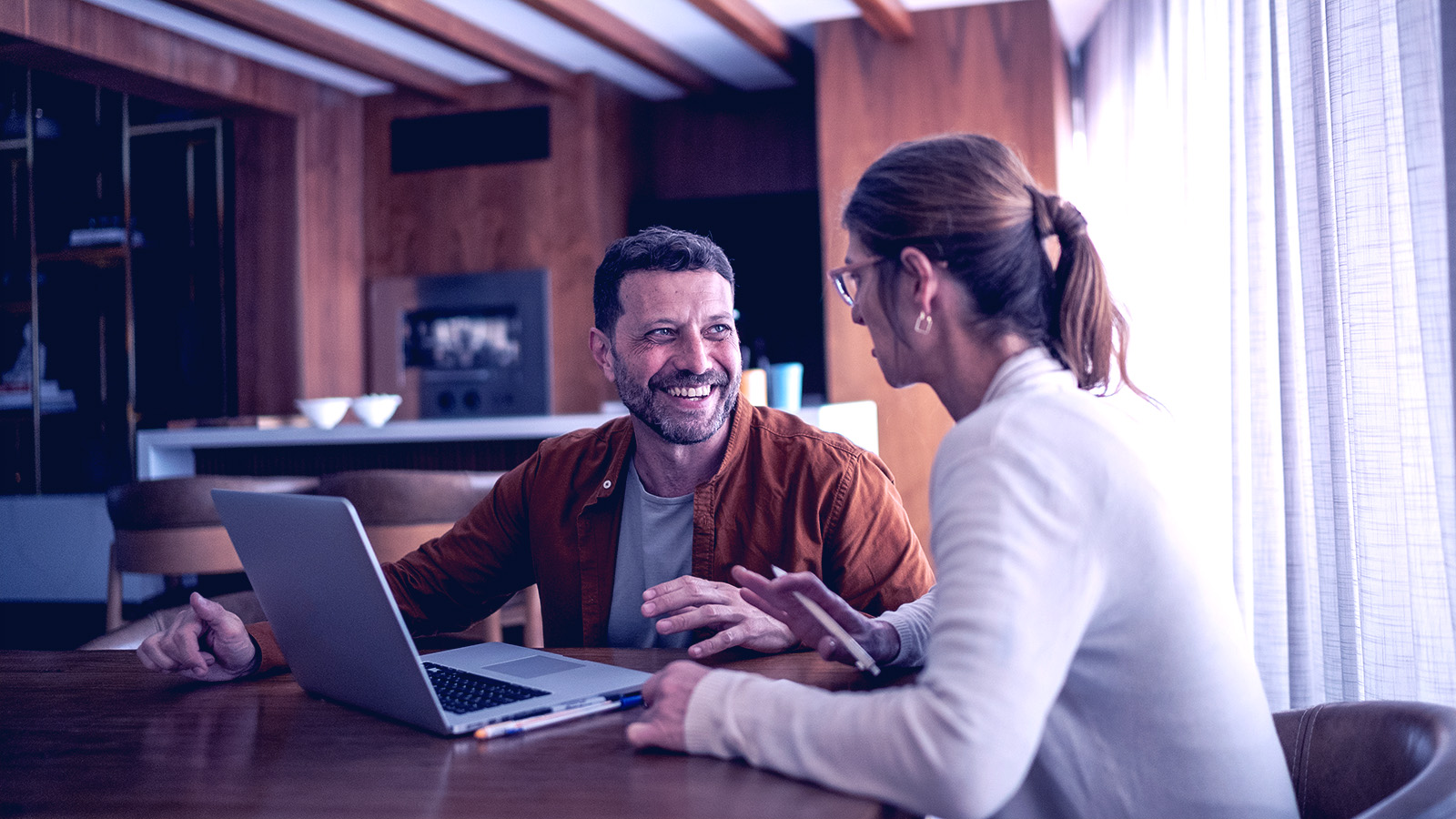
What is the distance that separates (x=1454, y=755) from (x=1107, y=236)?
12.4ft

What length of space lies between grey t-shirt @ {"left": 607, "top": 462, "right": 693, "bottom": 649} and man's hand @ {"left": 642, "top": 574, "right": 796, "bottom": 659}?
364mm

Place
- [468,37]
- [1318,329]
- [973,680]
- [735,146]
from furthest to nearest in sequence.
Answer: [735,146]
[468,37]
[1318,329]
[973,680]

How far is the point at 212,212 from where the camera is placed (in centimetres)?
550

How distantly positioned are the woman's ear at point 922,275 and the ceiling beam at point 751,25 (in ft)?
10.6

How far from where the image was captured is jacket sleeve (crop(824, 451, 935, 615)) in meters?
1.56

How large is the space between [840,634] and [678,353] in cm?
75

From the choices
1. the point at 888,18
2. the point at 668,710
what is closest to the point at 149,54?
the point at 888,18

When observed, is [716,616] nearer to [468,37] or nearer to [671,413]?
[671,413]

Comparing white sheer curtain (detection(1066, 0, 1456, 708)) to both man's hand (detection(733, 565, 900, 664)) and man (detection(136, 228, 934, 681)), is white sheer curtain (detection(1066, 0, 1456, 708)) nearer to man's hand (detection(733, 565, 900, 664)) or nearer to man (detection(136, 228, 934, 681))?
man's hand (detection(733, 565, 900, 664))

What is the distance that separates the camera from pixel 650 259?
176 centimetres

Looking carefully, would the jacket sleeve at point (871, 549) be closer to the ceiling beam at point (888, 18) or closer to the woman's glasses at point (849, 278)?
the woman's glasses at point (849, 278)

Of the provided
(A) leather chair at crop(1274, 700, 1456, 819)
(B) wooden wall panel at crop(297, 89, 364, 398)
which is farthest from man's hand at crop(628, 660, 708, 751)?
(B) wooden wall panel at crop(297, 89, 364, 398)

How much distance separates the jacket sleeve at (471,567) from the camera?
5.47ft

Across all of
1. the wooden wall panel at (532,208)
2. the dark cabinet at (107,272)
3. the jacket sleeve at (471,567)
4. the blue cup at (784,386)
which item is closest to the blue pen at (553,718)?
the jacket sleeve at (471,567)
